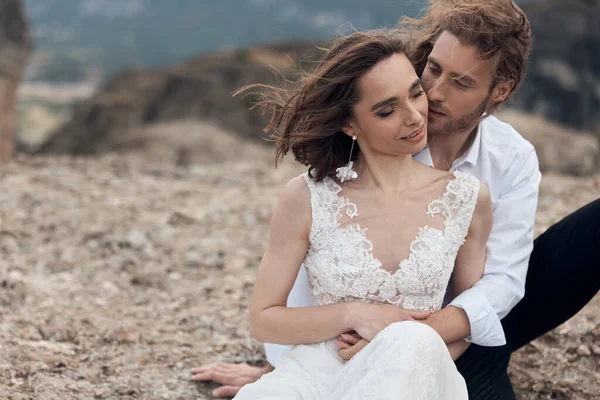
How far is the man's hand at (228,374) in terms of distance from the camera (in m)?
3.44

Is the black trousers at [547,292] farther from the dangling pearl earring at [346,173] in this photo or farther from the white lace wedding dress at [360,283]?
Result: the dangling pearl earring at [346,173]

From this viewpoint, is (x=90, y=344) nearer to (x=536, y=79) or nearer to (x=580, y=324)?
(x=580, y=324)

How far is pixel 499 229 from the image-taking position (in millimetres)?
3080

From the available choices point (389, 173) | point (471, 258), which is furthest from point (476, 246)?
point (389, 173)

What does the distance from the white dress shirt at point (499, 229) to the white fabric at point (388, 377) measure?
15.0 inches

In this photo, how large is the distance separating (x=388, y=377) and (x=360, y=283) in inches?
17.3

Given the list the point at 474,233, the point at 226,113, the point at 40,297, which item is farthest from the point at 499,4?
the point at 226,113

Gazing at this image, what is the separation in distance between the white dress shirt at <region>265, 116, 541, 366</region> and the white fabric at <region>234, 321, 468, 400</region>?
1.25 feet

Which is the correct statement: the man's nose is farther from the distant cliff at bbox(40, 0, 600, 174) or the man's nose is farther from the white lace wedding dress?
the distant cliff at bbox(40, 0, 600, 174)

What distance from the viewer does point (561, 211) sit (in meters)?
6.07

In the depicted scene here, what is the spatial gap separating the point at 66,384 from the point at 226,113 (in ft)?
41.1

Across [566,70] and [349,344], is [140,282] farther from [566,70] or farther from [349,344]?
[566,70]

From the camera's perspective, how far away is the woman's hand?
2654 millimetres

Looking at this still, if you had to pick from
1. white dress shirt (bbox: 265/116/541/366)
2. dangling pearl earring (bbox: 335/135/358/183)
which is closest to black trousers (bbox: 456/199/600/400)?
white dress shirt (bbox: 265/116/541/366)
